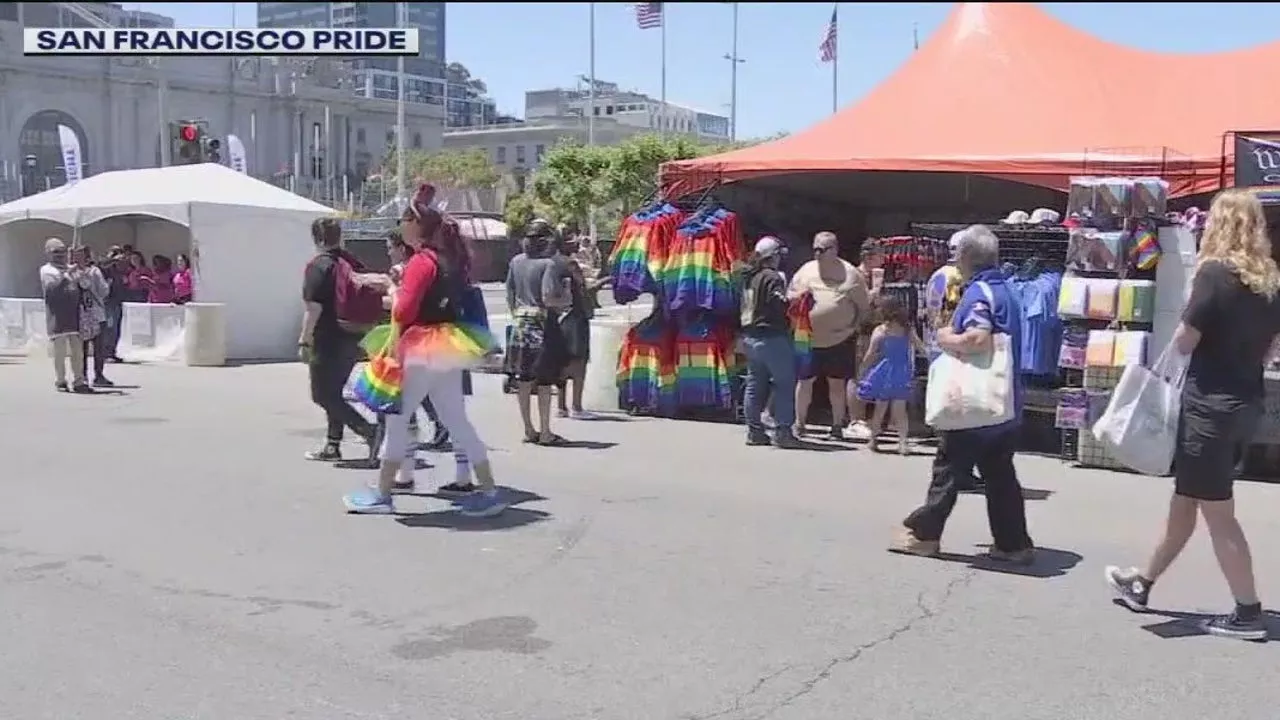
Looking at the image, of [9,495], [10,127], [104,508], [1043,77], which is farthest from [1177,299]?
[10,127]

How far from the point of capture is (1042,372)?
9.78m

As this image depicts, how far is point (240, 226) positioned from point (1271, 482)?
1319cm

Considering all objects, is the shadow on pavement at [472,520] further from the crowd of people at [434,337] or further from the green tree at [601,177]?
the green tree at [601,177]

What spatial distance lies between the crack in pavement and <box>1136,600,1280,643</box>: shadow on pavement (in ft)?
2.57

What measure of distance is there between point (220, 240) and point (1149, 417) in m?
14.3

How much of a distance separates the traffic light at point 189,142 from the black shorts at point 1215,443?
23118 mm

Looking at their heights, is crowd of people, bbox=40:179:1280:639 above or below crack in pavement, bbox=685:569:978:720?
above

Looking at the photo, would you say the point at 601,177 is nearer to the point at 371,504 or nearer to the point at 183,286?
the point at 183,286

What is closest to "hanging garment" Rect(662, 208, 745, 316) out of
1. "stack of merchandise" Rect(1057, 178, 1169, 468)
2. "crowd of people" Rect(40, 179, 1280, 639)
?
"crowd of people" Rect(40, 179, 1280, 639)

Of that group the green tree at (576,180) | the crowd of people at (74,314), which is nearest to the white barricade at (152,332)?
the crowd of people at (74,314)

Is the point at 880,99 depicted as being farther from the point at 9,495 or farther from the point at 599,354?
the point at 9,495

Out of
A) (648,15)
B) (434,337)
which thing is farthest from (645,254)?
(648,15)

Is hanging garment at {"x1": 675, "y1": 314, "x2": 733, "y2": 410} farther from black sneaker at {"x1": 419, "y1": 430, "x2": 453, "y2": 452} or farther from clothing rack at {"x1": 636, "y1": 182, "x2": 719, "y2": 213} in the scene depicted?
black sneaker at {"x1": 419, "y1": 430, "x2": 453, "y2": 452}

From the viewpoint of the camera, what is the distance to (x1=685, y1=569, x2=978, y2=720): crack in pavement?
459 cm
